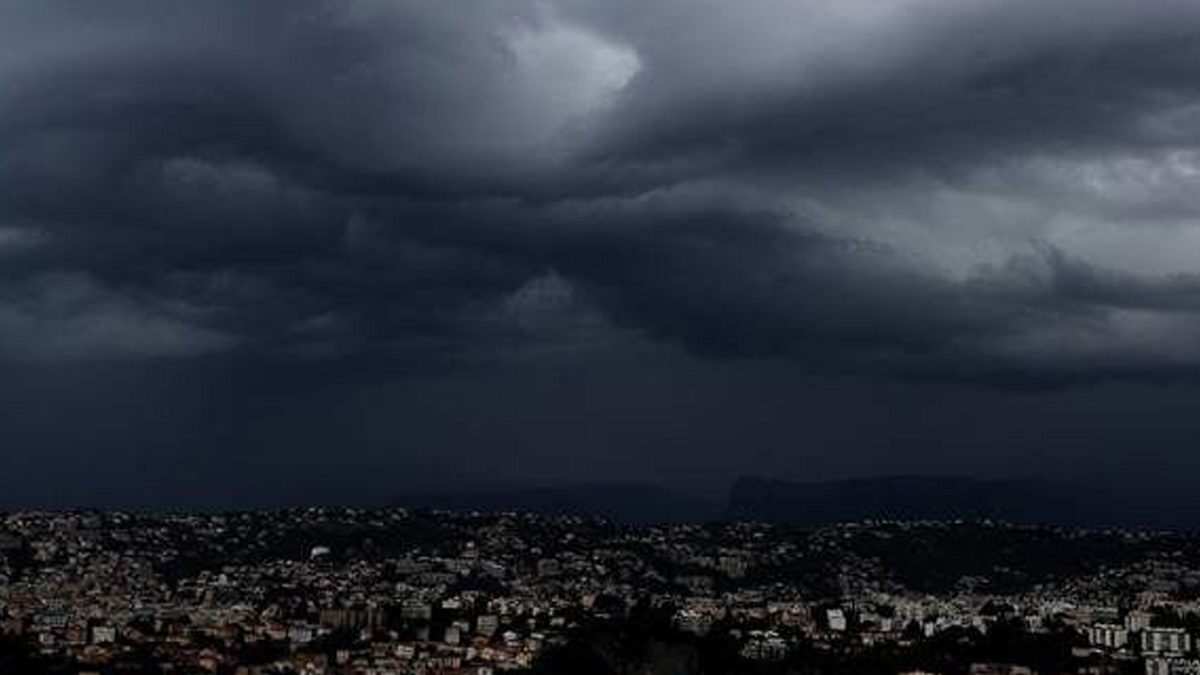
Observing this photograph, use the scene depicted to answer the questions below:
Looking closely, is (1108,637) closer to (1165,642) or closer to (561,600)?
(1165,642)

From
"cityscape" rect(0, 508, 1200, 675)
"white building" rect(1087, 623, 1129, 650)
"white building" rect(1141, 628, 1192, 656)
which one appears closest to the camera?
"cityscape" rect(0, 508, 1200, 675)

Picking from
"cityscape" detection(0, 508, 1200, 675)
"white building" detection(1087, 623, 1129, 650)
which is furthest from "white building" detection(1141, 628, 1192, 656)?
"white building" detection(1087, 623, 1129, 650)

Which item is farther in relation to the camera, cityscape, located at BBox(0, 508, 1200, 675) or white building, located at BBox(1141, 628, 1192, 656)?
white building, located at BBox(1141, 628, 1192, 656)

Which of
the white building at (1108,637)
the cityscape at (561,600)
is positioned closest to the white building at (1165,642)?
the cityscape at (561,600)

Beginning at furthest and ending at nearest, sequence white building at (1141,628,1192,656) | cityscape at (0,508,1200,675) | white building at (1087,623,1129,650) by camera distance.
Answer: white building at (1087,623,1129,650) < white building at (1141,628,1192,656) < cityscape at (0,508,1200,675)

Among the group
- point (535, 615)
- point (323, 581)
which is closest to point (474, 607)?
point (535, 615)

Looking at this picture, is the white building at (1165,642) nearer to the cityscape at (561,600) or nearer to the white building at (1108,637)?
the cityscape at (561,600)

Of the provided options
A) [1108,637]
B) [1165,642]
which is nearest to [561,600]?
[1108,637]

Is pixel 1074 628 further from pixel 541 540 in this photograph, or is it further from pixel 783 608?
pixel 541 540

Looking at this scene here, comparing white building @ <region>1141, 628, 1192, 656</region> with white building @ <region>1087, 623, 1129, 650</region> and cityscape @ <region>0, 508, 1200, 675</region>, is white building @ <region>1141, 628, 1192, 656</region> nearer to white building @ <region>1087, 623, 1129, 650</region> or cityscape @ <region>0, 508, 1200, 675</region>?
cityscape @ <region>0, 508, 1200, 675</region>
